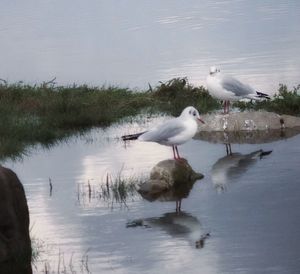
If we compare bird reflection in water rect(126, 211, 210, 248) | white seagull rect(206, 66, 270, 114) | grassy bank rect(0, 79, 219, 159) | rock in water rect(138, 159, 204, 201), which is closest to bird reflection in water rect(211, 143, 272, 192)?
rock in water rect(138, 159, 204, 201)

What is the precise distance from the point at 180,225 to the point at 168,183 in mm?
1736

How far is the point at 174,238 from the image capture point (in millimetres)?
12188

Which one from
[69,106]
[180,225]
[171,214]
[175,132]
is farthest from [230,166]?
[69,106]

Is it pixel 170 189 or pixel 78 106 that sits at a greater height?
pixel 78 106

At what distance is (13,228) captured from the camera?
11266mm

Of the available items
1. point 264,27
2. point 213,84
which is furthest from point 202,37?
point 213,84

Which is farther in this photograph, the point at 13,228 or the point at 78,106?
the point at 78,106

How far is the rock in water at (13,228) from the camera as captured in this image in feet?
36.8

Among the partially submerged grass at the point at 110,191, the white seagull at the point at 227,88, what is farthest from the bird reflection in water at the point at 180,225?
the white seagull at the point at 227,88

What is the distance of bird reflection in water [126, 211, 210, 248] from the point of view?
12148 mm

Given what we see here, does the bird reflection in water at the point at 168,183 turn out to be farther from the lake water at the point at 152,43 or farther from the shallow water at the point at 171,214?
the lake water at the point at 152,43

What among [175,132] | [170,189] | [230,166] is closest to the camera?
[170,189]

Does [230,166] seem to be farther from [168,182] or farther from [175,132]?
[168,182]

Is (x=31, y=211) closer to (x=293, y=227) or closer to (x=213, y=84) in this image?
(x=293, y=227)
